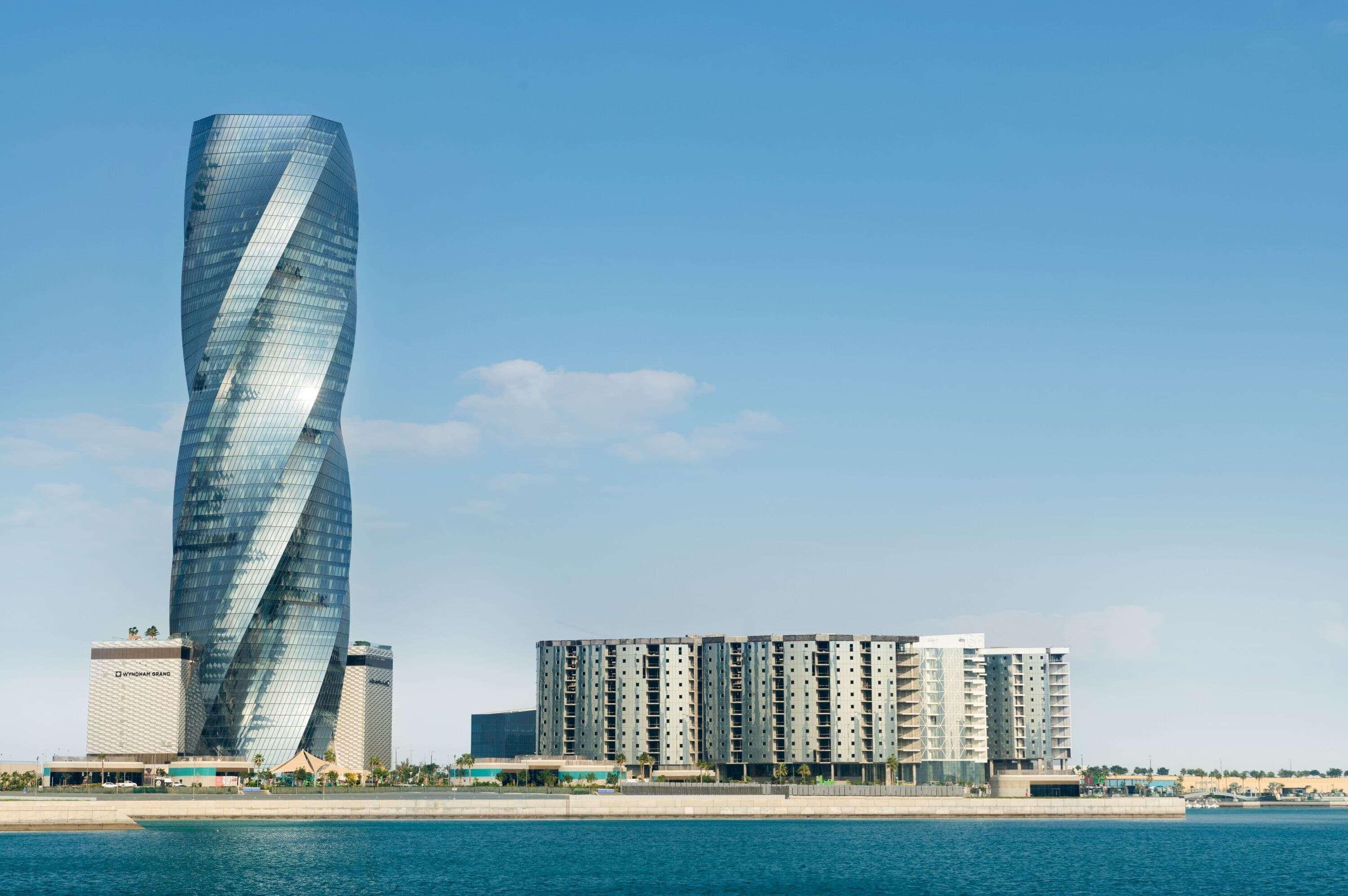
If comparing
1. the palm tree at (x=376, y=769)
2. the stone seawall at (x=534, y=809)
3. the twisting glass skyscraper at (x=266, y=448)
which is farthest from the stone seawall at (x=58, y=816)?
the palm tree at (x=376, y=769)

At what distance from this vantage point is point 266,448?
585ft

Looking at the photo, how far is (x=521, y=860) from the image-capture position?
104438mm

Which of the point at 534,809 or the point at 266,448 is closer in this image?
the point at 534,809

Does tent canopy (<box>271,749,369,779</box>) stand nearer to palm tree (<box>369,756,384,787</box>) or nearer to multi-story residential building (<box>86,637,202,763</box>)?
palm tree (<box>369,756,384,787</box>)

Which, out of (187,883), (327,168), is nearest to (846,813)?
(187,883)

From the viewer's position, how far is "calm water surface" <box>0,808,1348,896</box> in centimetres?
8800

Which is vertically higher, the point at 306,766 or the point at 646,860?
the point at 646,860

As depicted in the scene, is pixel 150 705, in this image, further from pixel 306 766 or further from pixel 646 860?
pixel 646 860

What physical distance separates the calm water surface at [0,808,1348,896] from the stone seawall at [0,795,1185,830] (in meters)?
1.56

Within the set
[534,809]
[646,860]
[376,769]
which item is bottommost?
[376,769]

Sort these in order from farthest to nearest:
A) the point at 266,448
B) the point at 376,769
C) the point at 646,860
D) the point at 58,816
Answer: the point at 376,769
the point at 266,448
the point at 58,816
the point at 646,860

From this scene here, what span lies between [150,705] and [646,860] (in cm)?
9819

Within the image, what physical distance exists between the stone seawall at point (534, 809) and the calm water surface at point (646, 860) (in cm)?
156

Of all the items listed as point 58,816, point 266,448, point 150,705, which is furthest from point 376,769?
point 58,816
